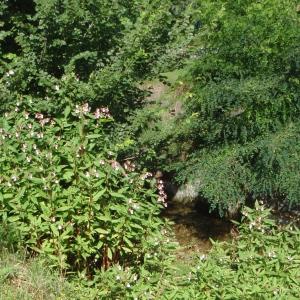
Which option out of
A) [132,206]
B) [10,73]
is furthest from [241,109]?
[132,206]

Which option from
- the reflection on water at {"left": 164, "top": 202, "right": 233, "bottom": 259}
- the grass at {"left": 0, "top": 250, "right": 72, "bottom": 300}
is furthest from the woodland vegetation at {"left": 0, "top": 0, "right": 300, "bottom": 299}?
the reflection on water at {"left": 164, "top": 202, "right": 233, "bottom": 259}

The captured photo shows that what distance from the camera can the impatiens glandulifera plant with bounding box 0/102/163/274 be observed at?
3773 millimetres

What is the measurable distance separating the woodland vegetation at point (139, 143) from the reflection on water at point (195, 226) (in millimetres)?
548

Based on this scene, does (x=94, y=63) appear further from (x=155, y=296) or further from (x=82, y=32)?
(x=155, y=296)

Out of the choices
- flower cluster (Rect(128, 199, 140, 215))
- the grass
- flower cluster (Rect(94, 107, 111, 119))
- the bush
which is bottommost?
the bush

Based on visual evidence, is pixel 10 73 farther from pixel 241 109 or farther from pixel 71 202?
pixel 241 109

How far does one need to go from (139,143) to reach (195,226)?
1.74 meters

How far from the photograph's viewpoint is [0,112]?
16.2 ft

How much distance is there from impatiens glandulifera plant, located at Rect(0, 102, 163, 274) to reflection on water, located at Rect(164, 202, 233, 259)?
2.29m

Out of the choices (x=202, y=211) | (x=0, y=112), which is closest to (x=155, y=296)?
(x=0, y=112)

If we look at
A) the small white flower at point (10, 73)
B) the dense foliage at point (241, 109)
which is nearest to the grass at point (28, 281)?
the small white flower at point (10, 73)

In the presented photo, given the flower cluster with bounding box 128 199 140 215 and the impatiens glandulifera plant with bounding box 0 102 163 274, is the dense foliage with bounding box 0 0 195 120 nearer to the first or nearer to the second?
the impatiens glandulifera plant with bounding box 0 102 163 274

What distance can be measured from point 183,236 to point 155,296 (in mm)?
3014

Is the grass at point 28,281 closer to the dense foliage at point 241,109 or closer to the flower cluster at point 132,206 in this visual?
the flower cluster at point 132,206
